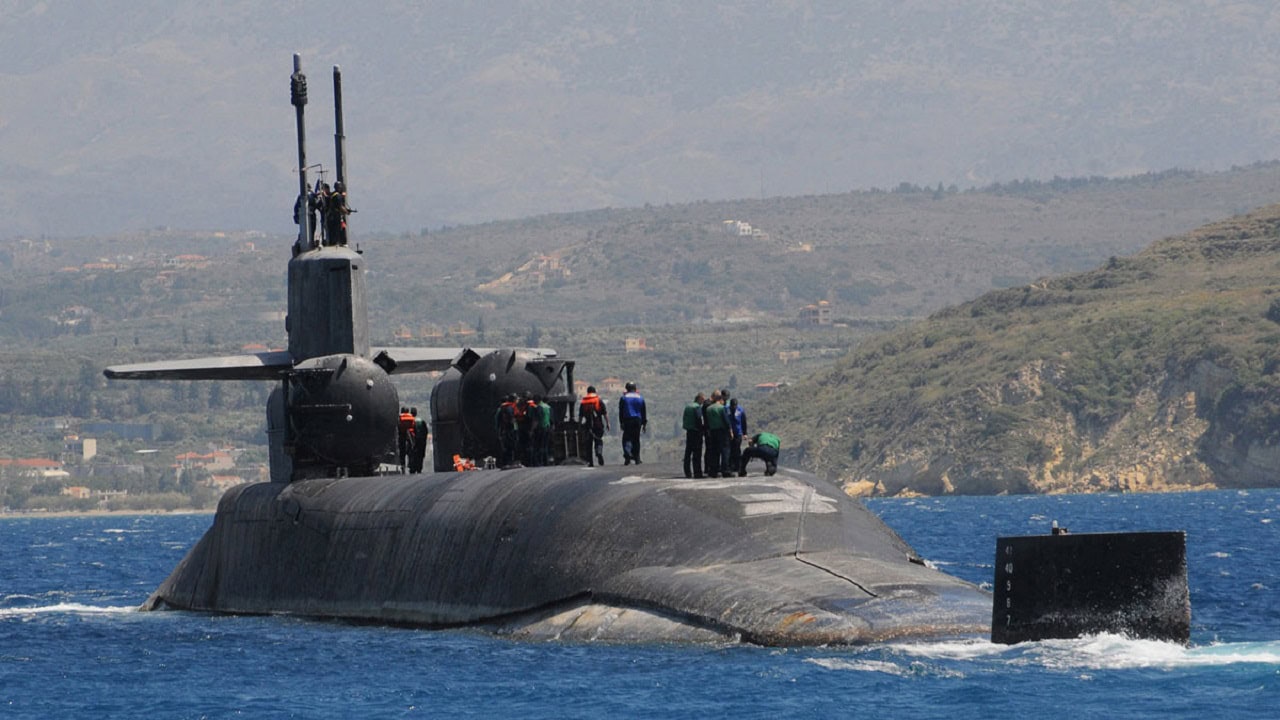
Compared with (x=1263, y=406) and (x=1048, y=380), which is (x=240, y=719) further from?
(x=1048, y=380)

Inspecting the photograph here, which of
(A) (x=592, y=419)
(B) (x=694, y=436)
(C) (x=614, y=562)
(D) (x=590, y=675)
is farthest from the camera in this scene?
(A) (x=592, y=419)

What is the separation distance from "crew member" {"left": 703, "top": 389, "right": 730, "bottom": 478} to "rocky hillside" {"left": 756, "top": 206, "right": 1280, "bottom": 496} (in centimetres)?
13663

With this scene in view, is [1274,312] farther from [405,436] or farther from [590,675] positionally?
[590,675]

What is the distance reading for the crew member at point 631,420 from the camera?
3181cm

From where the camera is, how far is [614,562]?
88.6 feet

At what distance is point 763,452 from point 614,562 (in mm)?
2802

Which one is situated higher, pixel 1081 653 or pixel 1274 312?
pixel 1274 312

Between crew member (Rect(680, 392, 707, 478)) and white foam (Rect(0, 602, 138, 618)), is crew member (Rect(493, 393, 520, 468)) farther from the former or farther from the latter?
white foam (Rect(0, 602, 138, 618))

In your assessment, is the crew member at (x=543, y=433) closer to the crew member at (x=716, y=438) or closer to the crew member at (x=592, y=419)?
the crew member at (x=592, y=419)

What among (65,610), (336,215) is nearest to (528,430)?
(336,215)

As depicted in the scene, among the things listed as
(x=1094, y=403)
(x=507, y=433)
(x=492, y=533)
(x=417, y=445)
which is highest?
(x=507, y=433)

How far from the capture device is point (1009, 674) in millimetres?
22031

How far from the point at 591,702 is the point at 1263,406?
14411 cm

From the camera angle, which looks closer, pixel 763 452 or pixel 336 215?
pixel 763 452
